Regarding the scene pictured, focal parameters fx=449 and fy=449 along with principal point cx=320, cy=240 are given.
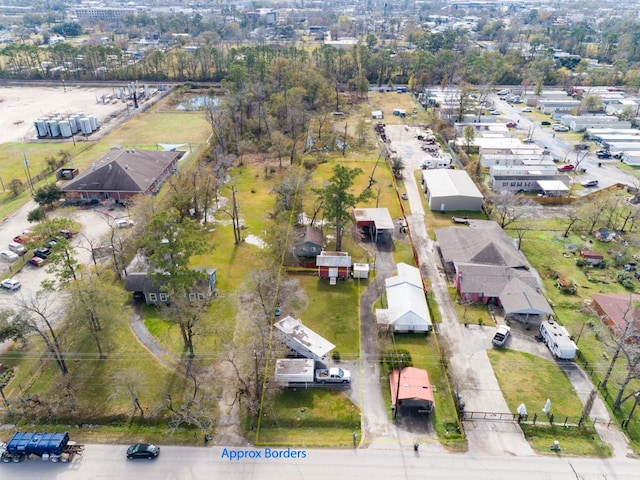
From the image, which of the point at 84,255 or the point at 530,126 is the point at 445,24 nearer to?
the point at 530,126

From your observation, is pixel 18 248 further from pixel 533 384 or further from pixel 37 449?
pixel 533 384

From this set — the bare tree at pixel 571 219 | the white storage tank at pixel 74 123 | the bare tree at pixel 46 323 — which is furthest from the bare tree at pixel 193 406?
the white storage tank at pixel 74 123

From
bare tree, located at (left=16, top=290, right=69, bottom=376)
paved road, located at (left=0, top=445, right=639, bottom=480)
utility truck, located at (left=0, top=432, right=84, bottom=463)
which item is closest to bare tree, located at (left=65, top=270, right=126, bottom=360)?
bare tree, located at (left=16, top=290, right=69, bottom=376)

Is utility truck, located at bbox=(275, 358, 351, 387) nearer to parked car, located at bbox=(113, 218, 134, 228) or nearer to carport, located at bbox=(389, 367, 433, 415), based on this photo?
carport, located at bbox=(389, 367, 433, 415)

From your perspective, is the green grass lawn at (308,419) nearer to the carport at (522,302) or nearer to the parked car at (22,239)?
the carport at (522,302)

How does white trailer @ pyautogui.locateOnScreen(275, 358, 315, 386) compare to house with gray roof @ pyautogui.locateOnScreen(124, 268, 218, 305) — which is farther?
house with gray roof @ pyautogui.locateOnScreen(124, 268, 218, 305)

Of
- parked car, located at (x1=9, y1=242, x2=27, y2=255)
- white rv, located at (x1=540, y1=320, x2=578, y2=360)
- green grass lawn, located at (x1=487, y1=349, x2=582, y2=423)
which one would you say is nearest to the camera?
green grass lawn, located at (x1=487, y1=349, x2=582, y2=423)
